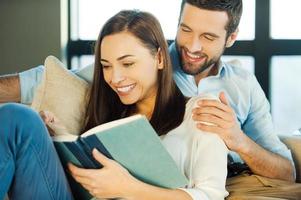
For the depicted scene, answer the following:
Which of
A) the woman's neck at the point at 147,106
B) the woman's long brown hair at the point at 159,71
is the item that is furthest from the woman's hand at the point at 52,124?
the woman's neck at the point at 147,106

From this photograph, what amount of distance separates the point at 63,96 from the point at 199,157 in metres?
0.52

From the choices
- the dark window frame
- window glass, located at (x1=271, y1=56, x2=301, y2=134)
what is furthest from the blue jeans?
window glass, located at (x1=271, y1=56, x2=301, y2=134)

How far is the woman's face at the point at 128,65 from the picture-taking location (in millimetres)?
1498

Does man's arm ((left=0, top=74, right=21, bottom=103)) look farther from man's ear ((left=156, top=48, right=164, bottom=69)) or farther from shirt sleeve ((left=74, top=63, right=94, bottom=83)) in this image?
man's ear ((left=156, top=48, right=164, bottom=69))

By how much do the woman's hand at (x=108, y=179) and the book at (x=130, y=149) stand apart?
16 mm

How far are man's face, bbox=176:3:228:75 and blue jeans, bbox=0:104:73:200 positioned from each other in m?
0.72

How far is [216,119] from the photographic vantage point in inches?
55.4

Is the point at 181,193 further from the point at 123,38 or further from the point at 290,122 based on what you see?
the point at 290,122

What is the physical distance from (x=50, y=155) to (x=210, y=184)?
1.35ft

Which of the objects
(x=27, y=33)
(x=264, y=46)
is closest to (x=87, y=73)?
(x=264, y=46)

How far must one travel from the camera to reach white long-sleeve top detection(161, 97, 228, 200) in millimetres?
1317

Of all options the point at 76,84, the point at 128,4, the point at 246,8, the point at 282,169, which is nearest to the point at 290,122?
the point at 246,8

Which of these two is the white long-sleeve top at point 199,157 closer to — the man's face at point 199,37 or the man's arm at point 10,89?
the man's face at point 199,37

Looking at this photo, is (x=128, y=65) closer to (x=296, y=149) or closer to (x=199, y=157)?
(x=199, y=157)
